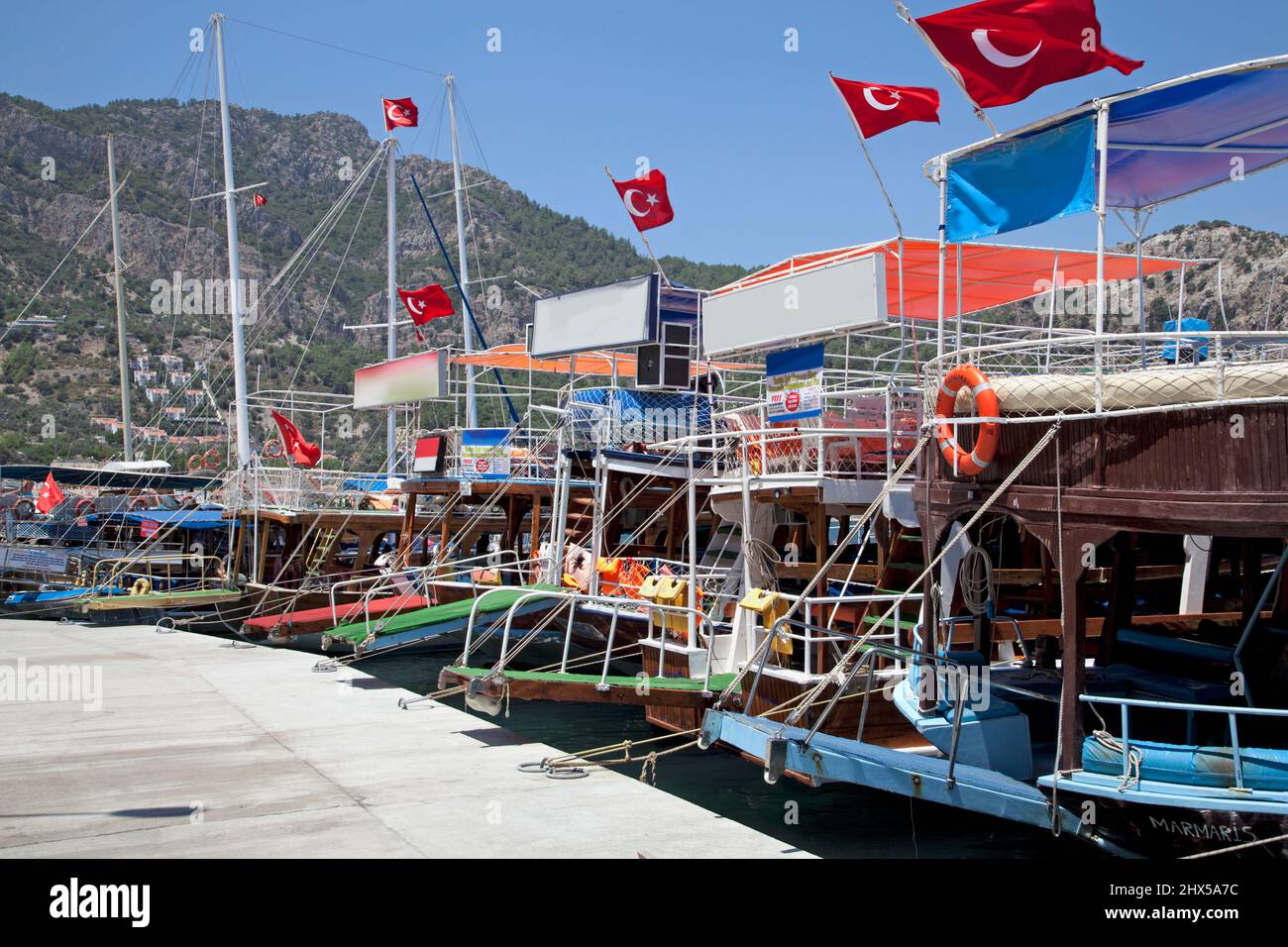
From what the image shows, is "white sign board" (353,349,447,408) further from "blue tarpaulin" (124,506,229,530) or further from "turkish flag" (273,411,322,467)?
"blue tarpaulin" (124,506,229,530)

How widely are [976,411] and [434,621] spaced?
10792 mm

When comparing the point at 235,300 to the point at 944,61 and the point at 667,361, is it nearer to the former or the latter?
the point at 667,361

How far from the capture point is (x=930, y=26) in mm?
10945

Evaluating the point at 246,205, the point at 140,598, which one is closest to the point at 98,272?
the point at 246,205

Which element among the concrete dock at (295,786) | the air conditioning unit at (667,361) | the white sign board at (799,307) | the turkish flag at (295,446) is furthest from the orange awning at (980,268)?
the turkish flag at (295,446)

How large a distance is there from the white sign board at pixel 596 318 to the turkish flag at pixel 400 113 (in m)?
16.0

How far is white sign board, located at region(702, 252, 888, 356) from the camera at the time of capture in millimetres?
14445

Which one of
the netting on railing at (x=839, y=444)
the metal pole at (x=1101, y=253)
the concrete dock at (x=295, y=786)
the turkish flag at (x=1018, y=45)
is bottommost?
the concrete dock at (x=295, y=786)

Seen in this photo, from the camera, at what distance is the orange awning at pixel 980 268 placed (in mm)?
17000

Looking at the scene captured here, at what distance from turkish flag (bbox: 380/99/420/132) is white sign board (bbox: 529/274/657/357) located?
52.6 ft

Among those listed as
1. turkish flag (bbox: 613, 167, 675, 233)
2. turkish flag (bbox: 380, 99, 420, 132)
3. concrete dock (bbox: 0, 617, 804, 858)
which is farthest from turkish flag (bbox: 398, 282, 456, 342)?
concrete dock (bbox: 0, 617, 804, 858)

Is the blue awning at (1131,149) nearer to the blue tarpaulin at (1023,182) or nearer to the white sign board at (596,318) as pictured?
the blue tarpaulin at (1023,182)

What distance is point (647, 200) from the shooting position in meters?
19.2

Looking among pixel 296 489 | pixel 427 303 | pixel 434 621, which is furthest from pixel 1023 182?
pixel 296 489
